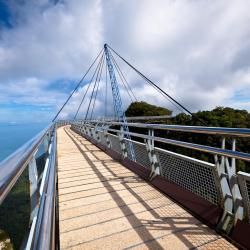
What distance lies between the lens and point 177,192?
3.76m

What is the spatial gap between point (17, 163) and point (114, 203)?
272cm

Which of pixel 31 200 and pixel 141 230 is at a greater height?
pixel 31 200

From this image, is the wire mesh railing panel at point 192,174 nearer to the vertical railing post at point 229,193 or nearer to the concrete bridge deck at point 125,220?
the vertical railing post at point 229,193

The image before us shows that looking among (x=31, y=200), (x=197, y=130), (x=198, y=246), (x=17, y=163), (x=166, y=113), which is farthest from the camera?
(x=166, y=113)

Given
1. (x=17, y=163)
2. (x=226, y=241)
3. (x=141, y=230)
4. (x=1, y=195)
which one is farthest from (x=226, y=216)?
(x=1, y=195)

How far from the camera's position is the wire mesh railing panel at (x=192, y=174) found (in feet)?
9.97

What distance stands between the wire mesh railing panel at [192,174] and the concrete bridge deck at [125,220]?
0.33 meters

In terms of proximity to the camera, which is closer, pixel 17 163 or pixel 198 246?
pixel 17 163

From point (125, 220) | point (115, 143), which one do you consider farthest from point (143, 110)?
point (125, 220)

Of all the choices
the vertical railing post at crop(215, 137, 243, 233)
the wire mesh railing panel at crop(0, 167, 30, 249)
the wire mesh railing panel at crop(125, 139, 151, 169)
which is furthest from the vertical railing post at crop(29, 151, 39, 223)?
the wire mesh railing panel at crop(125, 139, 151, 169)

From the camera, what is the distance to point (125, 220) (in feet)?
10.1

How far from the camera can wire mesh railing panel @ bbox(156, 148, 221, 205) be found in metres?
3.04

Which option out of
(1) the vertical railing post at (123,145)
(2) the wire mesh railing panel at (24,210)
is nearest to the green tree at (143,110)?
(1) the vertical railing post at (123,145)

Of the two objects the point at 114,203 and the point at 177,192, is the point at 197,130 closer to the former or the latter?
the point at 177,192
